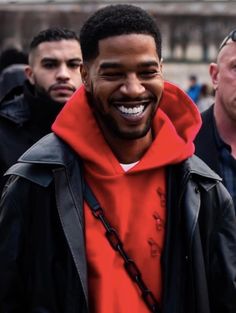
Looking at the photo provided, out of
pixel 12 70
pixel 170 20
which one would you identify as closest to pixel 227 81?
pixel 12 70

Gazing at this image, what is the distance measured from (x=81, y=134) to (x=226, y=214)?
496 millimetres

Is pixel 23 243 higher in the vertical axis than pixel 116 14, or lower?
lower

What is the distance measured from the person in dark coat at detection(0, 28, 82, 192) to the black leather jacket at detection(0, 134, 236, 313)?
4.53ft

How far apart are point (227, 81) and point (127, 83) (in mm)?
1131

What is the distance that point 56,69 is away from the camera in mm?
4418

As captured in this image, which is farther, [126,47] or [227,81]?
[227,81]

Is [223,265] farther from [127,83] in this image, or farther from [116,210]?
[127,83]

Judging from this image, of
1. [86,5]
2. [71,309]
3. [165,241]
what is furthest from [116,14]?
[86,5]

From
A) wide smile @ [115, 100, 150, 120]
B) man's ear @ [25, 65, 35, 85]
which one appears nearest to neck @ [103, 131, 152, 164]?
wide smile @ [115, 100, 150, 120]

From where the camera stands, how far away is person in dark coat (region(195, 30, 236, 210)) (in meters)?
3.46

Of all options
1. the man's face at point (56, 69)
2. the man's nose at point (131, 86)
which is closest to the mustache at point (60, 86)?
the man's face at point (56, 69)

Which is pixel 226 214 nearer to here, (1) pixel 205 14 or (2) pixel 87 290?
(2) pixel 87 290

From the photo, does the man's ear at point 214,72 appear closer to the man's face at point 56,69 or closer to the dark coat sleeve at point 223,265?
the man's face at point 56,69

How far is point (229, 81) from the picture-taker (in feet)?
11.5
